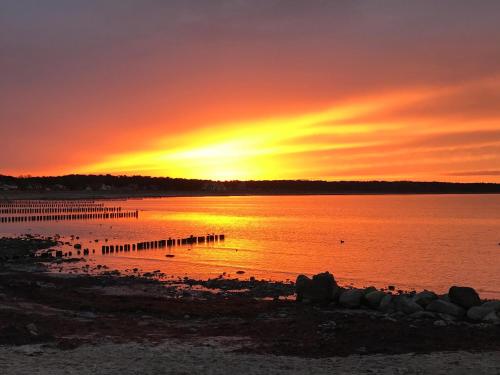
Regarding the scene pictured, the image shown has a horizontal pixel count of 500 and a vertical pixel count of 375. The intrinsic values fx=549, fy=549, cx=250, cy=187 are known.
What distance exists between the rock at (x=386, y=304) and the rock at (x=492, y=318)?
3.18 m

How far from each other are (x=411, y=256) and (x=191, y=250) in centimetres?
1844

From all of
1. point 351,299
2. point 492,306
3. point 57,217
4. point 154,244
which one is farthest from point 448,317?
point 57,217

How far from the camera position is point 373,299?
20.1 meters

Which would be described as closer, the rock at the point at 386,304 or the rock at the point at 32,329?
the rock at the point at 32,329

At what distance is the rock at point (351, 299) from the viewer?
20.3 metres

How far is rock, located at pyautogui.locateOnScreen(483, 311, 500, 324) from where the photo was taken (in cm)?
1680

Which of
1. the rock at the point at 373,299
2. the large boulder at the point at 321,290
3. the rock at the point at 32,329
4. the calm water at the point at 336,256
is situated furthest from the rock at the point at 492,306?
the rock at the point at 32,329

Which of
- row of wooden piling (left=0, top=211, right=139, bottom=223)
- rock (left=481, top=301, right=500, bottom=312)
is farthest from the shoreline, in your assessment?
row of wooden piling (left=0, top=211, right=139, bottom=223)

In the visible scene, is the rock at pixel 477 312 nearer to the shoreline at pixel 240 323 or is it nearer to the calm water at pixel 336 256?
the shoreline at pixel 240 323

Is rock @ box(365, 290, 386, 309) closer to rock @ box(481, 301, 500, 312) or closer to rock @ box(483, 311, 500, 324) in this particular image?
rock @ box(481, 301, 500, 312)

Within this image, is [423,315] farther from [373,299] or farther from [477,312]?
[373,299]

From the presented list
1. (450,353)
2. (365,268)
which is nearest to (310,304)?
(450,353)

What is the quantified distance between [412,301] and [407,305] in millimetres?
Answer: 359

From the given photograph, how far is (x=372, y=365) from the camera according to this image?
1188 cm
